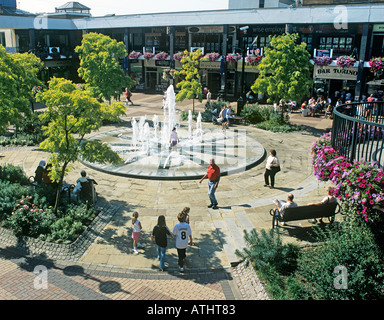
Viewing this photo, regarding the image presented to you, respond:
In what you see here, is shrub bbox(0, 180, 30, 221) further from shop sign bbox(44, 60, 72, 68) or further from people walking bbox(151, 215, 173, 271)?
shop sign bbox(44, 60, 72, 68)

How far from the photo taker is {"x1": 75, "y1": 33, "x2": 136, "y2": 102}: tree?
25.7m

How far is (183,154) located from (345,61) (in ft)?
65.8

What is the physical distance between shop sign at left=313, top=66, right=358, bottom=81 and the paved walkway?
59.8ft

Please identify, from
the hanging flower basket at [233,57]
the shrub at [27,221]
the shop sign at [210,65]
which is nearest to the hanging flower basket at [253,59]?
the hanging flower basket at [233,57]

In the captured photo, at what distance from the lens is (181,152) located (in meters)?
18.1

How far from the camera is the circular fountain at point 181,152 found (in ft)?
51.5

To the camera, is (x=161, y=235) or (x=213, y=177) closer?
A: (x=161, y=235)

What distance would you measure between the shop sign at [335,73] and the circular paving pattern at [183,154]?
46.4 ft

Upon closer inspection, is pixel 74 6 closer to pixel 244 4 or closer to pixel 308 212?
pixel 244 4

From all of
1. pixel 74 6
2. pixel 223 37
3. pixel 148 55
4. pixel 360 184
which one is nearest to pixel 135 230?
pixel 360 184

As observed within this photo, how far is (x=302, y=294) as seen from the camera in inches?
295

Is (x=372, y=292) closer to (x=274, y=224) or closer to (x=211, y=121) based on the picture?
(x=274, y=224)

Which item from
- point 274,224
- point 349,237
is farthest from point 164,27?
point 349,237

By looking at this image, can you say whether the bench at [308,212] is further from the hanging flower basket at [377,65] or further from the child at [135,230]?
the hanging flower basket at [377,65]
